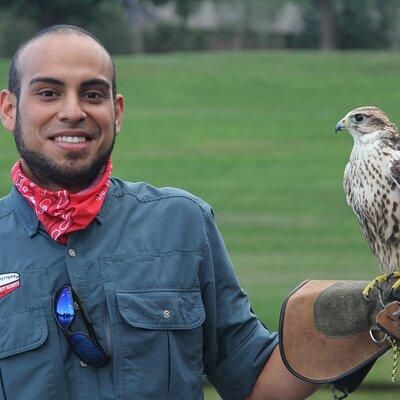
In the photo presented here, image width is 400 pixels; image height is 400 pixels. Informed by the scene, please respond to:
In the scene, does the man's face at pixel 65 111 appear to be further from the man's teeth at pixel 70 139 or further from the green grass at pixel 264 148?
the green grass at pixel 264 148

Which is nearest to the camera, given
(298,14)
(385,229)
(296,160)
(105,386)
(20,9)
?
(105,386)

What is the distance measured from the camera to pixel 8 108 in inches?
127

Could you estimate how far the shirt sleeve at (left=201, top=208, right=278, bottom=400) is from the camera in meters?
3.27

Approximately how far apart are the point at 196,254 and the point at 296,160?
19963 millimetres

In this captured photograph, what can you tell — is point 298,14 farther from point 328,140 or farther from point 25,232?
point 25,232

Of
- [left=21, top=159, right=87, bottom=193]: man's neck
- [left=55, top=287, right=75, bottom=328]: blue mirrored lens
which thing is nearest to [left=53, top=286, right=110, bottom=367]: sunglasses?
[left=55, top=287, right=75, bottom=328]: blue mirrored lens

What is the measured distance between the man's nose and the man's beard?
0.10m

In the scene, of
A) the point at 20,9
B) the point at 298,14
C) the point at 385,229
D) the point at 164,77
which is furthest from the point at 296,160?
the point at 298,14

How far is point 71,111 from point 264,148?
71.6 feet

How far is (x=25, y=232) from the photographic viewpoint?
312 cm

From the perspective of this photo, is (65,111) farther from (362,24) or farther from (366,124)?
(362,24)

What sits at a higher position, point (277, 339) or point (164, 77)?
point (277, 339)

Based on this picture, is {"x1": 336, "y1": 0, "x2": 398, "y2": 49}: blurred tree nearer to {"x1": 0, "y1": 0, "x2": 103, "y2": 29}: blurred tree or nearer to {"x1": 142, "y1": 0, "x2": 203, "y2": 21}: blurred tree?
{"x1": 142, "y1": 0, "x2": 203, "y2": 21}: blurred tree

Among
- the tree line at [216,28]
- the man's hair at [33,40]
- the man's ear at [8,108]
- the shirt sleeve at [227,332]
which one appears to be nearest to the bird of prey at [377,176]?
the shirt sleeve at [227,332]
